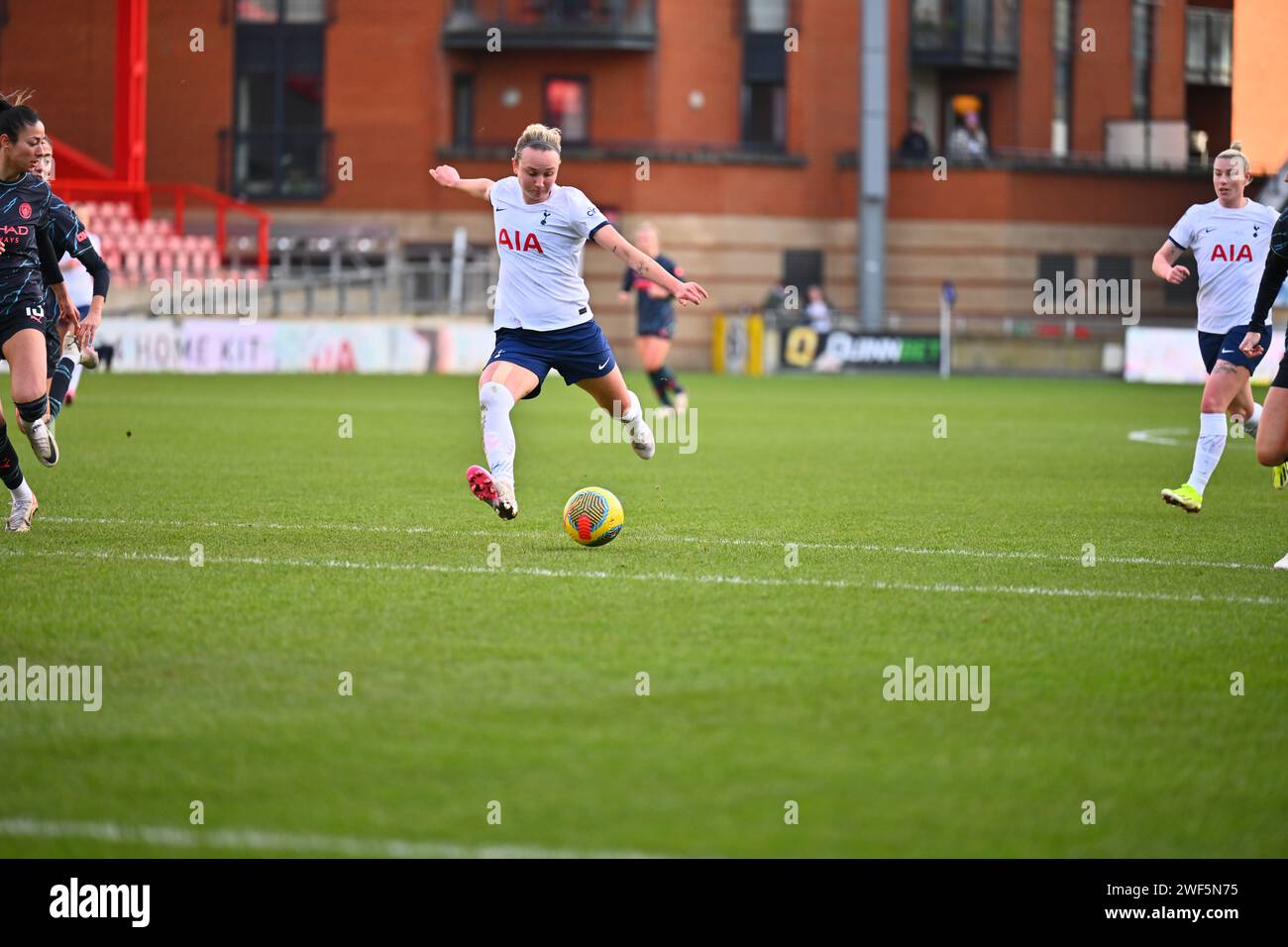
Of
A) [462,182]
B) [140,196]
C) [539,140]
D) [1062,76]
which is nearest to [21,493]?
[462,182]

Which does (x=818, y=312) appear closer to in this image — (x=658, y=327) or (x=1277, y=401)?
(x=658, y=327)

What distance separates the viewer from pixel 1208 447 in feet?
40.0

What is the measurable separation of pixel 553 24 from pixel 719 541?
36.3 metres

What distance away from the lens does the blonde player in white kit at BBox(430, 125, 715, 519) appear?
1010cm

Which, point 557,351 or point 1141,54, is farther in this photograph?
point 1141,54

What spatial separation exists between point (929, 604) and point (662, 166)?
38.1 metres

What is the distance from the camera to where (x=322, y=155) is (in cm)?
4547

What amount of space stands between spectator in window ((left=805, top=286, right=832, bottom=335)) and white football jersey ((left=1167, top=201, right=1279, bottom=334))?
26.9 meters

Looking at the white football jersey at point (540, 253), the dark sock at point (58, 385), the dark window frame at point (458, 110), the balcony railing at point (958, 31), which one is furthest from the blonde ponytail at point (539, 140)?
the balcony railing at point (958, 31)

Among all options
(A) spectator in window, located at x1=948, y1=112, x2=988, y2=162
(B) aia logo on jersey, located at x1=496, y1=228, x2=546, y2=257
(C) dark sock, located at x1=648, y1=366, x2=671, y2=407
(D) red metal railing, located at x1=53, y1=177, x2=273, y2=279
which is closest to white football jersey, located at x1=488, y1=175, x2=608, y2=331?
(B) aia logo on jersey, located at x1=496, y1=228, x2=546, y2=257

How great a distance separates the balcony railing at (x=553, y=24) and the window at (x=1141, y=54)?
14.0 metres

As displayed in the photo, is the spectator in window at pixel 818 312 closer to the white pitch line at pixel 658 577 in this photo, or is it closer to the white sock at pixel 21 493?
the white sock at pixel 21 493

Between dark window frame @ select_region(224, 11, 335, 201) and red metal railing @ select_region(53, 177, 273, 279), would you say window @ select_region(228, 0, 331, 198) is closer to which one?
dark window frame @ select_region(224, 11, 335, 201)
